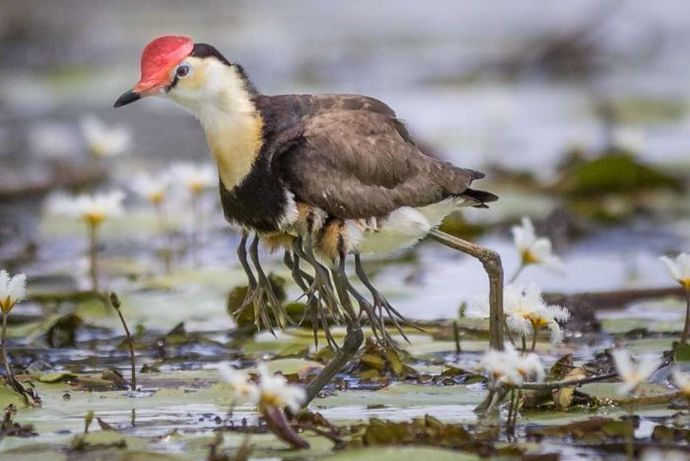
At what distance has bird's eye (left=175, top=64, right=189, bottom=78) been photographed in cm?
468

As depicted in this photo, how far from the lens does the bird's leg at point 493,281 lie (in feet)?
16.4

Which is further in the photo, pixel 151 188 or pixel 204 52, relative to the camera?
pixel 151 188

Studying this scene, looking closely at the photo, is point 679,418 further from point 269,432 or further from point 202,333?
point 202,333

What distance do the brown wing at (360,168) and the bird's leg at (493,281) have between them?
160 mm

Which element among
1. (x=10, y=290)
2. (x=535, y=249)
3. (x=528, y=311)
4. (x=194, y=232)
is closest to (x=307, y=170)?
(x=528, y=311)

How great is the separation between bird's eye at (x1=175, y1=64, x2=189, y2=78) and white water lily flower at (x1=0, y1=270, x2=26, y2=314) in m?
0.77

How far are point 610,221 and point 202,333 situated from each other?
303cm

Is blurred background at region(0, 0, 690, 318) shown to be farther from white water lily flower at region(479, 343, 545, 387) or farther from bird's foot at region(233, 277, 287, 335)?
white water lily flower at region(479, 343, 545, 387)

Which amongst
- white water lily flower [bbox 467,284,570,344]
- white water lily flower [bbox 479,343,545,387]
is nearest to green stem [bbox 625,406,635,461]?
white water lily flower [bbox 479,343,545,387]

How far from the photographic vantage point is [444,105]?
14117 millimetres

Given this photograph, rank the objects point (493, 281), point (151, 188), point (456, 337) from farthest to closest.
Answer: point (151, 188)
point (456, 337)
point (493, 281)

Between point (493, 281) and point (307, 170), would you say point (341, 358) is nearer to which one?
point (493, 281)

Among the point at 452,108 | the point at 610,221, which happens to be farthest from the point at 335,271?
the point at 452,108

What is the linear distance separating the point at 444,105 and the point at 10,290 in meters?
9.51
